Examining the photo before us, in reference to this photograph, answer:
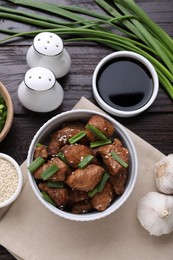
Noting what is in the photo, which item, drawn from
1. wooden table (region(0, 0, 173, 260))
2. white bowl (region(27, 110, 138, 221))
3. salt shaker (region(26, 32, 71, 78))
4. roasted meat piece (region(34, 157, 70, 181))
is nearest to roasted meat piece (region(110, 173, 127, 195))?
white bowl (region(27, 110, 138, 221))

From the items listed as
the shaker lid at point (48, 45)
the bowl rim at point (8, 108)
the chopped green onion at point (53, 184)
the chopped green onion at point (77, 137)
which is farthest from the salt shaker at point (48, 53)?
the chopped green onion at point (53, 184)

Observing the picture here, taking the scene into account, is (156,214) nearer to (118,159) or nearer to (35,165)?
(118,159)

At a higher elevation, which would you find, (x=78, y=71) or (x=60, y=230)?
(x=78, y=71)

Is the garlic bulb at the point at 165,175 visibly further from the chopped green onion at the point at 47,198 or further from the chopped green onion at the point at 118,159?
the chopped green onion at the point at 47,198

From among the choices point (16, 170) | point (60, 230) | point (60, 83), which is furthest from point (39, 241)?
point (60, 83)

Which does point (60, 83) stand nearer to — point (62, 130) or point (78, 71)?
point (78, 71)
